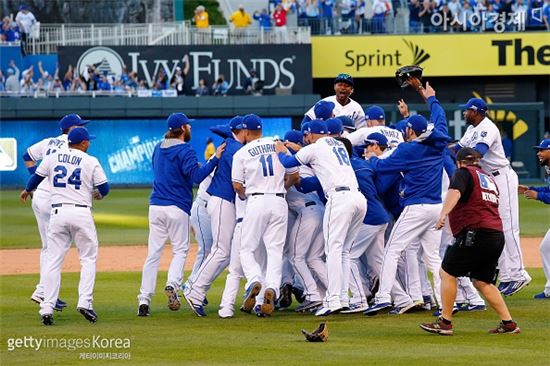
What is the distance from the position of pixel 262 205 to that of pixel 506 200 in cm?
317

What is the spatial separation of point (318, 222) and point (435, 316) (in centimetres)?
164

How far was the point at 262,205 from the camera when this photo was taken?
469 inches

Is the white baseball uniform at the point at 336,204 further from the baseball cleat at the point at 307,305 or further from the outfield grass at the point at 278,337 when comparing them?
the baseball cleat at the point at 307,305

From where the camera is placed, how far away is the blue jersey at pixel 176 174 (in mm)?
12133

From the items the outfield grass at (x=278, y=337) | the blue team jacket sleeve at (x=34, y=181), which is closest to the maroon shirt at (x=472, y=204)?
the outfield grass at (x=278, y=337)

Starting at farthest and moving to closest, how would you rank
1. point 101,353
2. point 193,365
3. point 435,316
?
1. point 435,316
2. point 101,353
3. point 193,365

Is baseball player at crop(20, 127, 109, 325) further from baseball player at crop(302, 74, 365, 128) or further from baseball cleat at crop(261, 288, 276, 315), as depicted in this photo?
baseball player at crop(302, 74, 365, 128)

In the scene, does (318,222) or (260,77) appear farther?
(260,77)

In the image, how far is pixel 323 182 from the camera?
1180cm

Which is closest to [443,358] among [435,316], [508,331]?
[508,331]

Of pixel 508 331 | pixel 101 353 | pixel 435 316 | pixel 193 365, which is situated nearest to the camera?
pixel 193 365

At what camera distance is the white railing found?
36.2m

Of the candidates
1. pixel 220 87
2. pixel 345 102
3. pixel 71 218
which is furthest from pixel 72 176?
pixel 220 87

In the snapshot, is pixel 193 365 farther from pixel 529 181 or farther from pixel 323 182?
pixel 529 181
